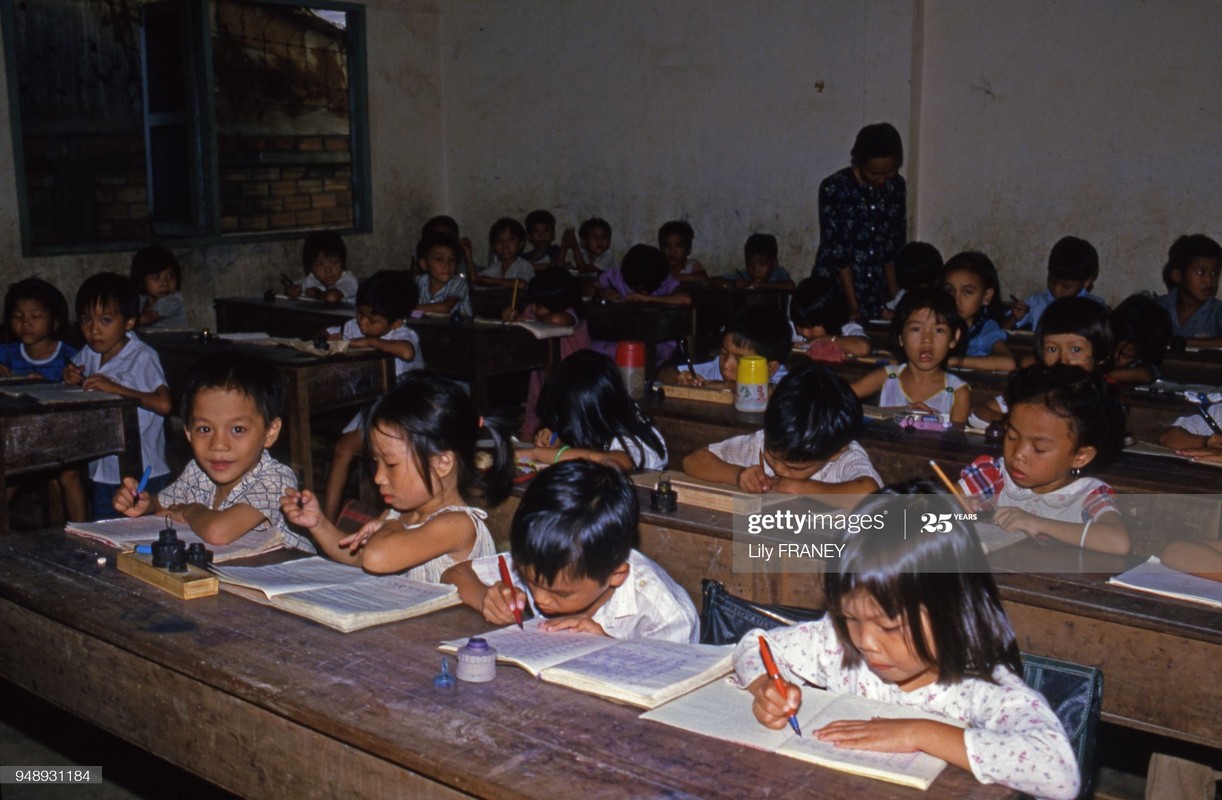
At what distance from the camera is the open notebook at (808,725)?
1.42 meters

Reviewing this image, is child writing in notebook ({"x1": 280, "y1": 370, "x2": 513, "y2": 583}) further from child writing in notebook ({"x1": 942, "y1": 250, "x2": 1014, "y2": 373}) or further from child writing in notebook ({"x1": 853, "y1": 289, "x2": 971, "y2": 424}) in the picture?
child writing in notebook ({"x1": 942, "y1": 250, "x2": 1014, "y2": 373})

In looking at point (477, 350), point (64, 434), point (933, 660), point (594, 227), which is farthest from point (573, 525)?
point (594, 227)

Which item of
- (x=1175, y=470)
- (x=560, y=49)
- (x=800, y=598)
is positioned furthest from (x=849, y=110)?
(x=800, y=598)

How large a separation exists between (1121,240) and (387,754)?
6.62 metres

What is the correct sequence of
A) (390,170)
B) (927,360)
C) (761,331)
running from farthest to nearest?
(390,170) → (761,331) → (927,360)

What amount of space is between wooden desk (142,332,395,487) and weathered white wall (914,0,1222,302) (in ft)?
13.5

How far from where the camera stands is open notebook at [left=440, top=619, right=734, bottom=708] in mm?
1647

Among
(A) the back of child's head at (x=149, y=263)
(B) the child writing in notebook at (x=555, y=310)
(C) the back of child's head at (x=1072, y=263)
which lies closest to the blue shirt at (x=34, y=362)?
(A) the back of child's head at (x=149, y=263)

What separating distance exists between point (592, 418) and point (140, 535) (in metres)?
1.14

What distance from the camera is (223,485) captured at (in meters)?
2.73

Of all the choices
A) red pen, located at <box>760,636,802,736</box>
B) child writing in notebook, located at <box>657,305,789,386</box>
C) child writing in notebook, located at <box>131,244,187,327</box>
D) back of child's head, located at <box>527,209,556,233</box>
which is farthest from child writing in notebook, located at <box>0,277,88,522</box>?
back of child's head, located at <box>527,209,556,233</box>

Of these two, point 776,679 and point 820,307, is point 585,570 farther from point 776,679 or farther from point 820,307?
point 820,307

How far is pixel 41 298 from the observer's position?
15.0 ft

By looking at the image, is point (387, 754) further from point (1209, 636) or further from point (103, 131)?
point (103, 131)
